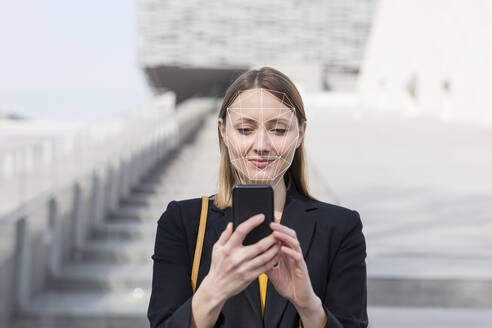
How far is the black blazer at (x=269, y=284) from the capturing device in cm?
174

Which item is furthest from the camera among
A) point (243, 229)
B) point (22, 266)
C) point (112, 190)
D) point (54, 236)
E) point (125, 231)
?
point (112, 190)

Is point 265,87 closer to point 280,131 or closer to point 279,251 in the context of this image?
point 280,131

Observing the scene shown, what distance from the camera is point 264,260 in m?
1.47

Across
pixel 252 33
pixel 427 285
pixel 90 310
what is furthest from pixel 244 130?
pixel 252 33

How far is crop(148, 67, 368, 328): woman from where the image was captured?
1624 mm

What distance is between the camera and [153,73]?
43.2 metres

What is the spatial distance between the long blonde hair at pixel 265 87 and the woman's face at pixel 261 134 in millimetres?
18

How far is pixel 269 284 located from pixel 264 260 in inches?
12.0

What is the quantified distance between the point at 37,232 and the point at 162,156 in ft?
19.1

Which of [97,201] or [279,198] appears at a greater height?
[279,198]

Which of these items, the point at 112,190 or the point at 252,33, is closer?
the point at 112,190

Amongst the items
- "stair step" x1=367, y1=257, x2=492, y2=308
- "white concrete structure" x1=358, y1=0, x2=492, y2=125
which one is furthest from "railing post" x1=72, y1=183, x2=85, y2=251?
"white concrete structure" x1=358, y1=0, x2=492, y2=125

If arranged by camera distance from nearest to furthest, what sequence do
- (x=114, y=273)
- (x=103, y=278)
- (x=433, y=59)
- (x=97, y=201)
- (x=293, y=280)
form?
(x=293, y=280) → (x=103, y=278) → (x=114, y=273) → (x=97, y=201) → (x=433, y=59)
